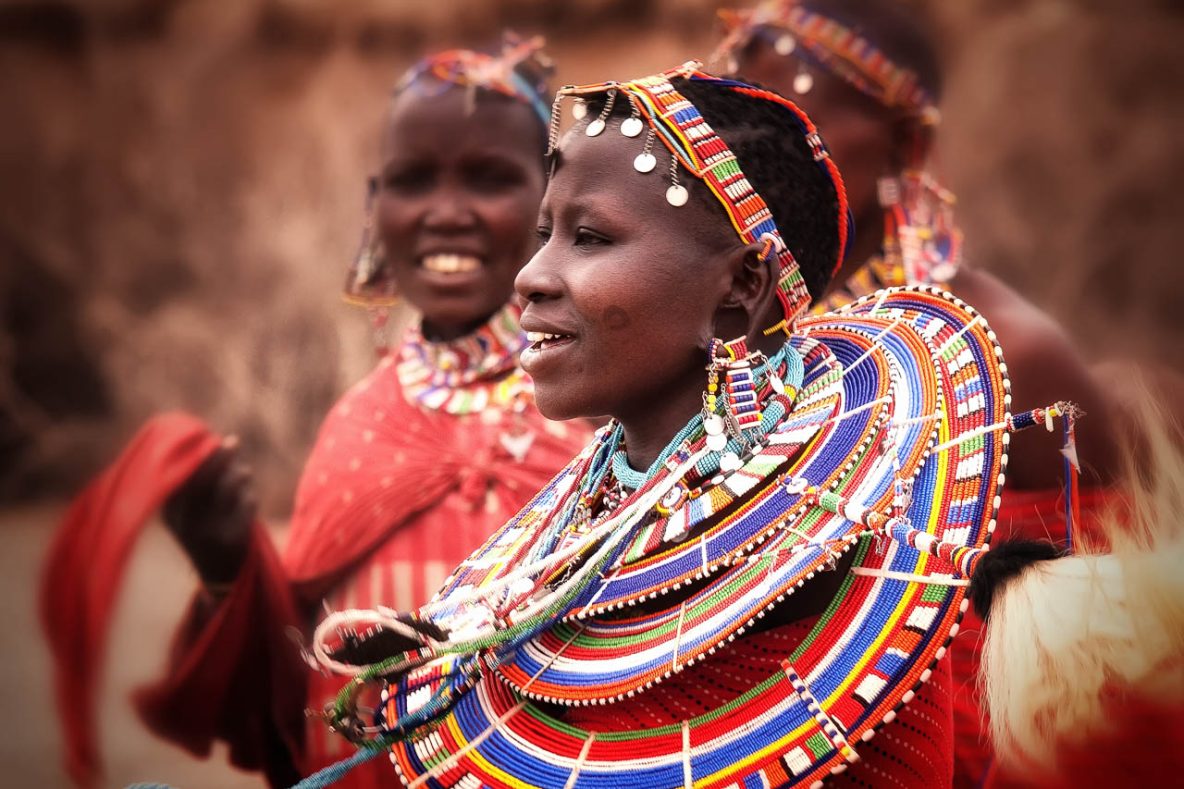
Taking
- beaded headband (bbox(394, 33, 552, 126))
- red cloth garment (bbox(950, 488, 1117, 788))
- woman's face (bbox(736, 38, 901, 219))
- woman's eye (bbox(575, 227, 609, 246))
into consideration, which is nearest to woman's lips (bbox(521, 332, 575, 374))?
woman's eye (bbox(575, 227, 609, 246))

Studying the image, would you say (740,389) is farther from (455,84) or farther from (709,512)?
(455,84)

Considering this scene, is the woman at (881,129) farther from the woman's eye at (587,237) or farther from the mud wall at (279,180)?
the mud wall at (279,180)

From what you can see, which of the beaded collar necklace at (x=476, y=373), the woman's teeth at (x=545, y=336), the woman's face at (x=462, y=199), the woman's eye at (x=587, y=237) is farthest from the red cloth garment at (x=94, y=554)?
the woman's eye at (x=587, y=237)

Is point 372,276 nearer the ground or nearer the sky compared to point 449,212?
nearer the ground

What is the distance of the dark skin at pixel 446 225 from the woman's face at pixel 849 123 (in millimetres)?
840

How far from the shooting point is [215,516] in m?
3.66

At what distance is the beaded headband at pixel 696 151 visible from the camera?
202cm

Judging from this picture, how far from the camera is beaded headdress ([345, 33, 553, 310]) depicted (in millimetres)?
3711

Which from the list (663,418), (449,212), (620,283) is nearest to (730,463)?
(663,418)

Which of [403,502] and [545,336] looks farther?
[403,502]

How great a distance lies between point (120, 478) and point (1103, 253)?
6267 mm

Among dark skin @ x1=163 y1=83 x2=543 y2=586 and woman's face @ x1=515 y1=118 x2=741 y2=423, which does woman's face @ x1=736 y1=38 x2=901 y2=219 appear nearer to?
dark skin @ x1=163 y1=83 x2=543 y2=586

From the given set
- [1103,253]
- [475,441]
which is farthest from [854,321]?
[1103,253]

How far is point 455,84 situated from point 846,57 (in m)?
1.15
